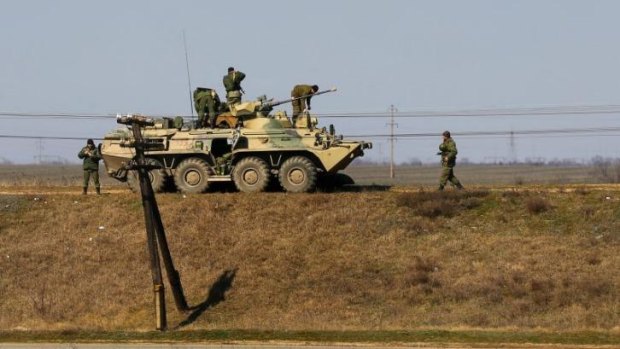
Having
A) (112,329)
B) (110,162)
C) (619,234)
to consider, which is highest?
(110,162)

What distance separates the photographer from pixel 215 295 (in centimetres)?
2275

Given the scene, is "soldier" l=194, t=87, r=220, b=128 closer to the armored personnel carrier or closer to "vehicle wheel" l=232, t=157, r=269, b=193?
the armored personnel carrier

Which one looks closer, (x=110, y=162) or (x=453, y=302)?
(x=453, y=302)

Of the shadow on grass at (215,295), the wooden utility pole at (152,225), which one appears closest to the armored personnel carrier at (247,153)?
the shadow on grass at (215,295)

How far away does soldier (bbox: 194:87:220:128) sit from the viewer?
30.4 m

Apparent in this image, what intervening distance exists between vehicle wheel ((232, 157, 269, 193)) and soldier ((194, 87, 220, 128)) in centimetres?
226

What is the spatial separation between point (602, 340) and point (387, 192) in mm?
11887

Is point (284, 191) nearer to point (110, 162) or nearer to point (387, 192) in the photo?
point (387, 192)

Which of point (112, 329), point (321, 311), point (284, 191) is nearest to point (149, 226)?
point (112, 329)

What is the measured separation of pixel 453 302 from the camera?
2125cm

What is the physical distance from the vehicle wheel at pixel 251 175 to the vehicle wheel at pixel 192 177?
0.93m

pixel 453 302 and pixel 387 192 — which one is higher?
pixel 387 192

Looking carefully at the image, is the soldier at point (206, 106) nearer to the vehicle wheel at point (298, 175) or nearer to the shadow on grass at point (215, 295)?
the vehicle wheel at point (298, 175)

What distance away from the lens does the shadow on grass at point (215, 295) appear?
21734mm
